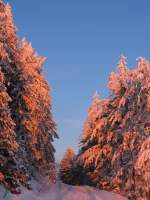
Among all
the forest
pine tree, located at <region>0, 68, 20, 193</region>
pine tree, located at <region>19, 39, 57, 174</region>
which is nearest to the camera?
pine tree, located at <region>0, 68, 20, 193</region>

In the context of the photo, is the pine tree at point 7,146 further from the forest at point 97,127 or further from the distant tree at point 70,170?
the distant tree at point 70,170

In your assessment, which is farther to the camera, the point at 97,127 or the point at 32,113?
the point at 97,127

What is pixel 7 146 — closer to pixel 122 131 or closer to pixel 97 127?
pixel 122 131

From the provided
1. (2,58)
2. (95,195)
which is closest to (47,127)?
(95,195)

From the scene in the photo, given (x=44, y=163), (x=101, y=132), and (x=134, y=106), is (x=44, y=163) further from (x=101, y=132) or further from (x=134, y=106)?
(x=134, y=106)

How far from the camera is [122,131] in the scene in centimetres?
3425

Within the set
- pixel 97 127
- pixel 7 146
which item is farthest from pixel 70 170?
pixel 7 146

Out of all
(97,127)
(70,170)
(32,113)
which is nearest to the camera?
(32,113)

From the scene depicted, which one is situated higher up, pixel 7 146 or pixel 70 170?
pixel 70 170

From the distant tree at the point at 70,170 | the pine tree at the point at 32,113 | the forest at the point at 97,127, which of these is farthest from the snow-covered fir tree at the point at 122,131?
the distant tree at the point at 70,170

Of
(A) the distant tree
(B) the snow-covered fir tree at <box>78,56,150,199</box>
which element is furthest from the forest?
(A) the distant tree

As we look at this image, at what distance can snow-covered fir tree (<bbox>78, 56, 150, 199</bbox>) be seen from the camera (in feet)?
106

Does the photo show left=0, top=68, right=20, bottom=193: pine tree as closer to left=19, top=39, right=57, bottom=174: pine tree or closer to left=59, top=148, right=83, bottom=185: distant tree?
left=19, top=39, right=57, bottom=174: pine tree

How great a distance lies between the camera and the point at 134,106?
113 feet
